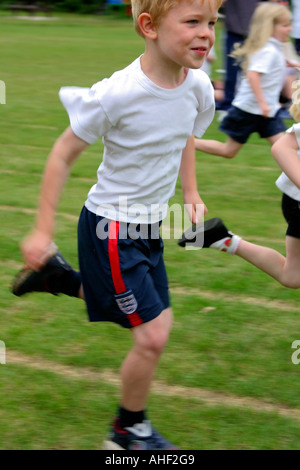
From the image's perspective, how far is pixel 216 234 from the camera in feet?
12.3

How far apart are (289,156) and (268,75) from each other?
340 cm

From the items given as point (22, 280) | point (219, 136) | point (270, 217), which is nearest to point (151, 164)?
point (22, 280)

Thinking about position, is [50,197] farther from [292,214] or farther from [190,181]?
[292,214]

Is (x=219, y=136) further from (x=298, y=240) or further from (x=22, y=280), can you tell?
(x=22, y=280)

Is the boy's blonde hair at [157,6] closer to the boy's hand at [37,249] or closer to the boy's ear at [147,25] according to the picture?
the boy's ear at [147,25]

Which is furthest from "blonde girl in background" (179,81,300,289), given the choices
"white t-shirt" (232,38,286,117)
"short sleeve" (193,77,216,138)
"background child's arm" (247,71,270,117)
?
"white t-shirt" (232,38,286,117)

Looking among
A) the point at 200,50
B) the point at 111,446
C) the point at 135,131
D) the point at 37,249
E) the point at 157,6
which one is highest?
the point at 157,6

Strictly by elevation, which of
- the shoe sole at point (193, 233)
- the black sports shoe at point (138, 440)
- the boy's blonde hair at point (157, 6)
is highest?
the boy's blonde hair at point (157, 6)

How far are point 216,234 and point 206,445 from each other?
1.22m

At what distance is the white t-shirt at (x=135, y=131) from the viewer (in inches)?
102

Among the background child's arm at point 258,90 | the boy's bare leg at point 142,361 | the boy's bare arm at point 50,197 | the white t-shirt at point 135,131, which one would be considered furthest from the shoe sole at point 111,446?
the background child's arm at point 258,90

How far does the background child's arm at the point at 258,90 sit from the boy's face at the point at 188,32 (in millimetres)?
3550

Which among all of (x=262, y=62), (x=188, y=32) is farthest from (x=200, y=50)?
(x=262, y=62)

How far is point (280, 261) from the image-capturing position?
3838 mm
